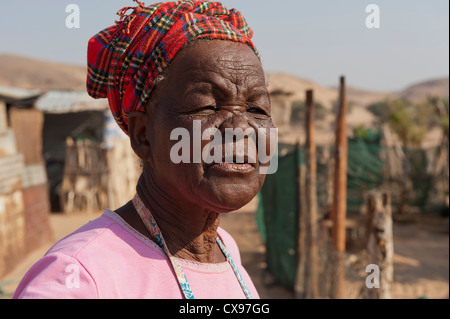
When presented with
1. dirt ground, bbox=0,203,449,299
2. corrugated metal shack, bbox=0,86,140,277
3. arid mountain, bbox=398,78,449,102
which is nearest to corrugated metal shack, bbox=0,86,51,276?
corrugated metal shack, bbox=0,86,140,277

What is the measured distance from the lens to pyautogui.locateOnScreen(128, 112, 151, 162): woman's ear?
1.42m

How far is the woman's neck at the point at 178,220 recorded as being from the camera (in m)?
1.48

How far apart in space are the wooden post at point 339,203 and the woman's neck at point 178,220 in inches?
157

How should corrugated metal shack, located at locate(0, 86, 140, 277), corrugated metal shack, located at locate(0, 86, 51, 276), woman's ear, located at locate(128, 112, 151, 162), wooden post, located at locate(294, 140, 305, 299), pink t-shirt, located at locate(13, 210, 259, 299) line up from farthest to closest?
corrugated metal shack, located at locate(0, 86, 140, 277), corrugated metal shack, located at locate(0, 86, 51, 276), wooden post, located at locate(294, 140, 305, 299), woman's ear, located at locate(128, 112, 151, 162), pink t-shirt, located at locate(13, 210, 259, 299)

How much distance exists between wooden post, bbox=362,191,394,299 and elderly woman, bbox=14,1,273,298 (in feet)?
9.63

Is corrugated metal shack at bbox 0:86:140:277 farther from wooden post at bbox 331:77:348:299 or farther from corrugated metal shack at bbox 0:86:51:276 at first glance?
wooden post at bbox 331:77:348:299

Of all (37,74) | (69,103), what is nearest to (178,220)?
(69,103)

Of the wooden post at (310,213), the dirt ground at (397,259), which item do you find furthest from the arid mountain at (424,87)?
the wooden post at (310,213)

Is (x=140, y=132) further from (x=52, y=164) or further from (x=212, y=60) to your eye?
(x=52, y=164)

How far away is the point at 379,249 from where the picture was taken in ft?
13.4

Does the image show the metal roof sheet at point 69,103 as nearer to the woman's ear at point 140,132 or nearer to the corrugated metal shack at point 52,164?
the corrugated metal shack at point 52,164

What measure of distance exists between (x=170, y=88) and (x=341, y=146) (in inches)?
171

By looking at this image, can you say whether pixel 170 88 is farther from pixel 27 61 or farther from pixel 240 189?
pixel 27 61
